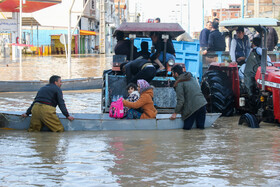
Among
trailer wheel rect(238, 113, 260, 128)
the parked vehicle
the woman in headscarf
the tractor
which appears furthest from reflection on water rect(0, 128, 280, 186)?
the tractor

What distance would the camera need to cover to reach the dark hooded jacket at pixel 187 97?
1005 centimetres

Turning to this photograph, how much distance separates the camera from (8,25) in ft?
126

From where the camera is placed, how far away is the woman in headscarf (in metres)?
10.2

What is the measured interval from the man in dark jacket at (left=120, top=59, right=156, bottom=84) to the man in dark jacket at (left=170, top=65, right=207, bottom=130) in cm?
104

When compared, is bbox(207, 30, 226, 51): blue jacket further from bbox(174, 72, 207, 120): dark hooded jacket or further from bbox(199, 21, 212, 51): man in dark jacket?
bbox(174, 72, 207, 120): dark hooded jacket

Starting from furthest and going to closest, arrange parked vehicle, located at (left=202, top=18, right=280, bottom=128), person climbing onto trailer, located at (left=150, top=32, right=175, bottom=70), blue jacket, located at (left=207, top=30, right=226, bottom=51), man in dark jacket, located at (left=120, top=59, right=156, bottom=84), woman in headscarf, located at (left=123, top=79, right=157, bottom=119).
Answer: blue jacket, located at (left=207, top=30, right=226, bottom=51) < person climbing onto trailer, located at (left=150, top=32, right=175, bottom=70) < man in dark jacket, located at (left=120, top=59, right=156, bottom=84) < woman in headscarf, located at (left=123, top=79, right=157, bottom=119) < parked vehicle, located at (left=202, top=18, right=280, bottom=128)

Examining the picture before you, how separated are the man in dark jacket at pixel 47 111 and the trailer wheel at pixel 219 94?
3.56 meters

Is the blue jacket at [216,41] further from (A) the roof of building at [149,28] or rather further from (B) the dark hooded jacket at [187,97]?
(B) the dark hooded jacket at [187,97]

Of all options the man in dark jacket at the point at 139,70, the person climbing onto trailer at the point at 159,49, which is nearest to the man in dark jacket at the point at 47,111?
the man in dark jacket at the point at 139,70

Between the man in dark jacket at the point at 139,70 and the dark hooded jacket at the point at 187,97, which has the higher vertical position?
the man in dark jacket at the point at 139,70

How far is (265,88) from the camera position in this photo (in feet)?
33.4

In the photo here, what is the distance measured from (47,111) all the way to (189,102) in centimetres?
285

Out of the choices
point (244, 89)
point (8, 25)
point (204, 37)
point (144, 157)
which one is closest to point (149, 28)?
point (244, 89)

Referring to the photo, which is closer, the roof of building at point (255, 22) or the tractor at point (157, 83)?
the roof of building at point (255, 22)
